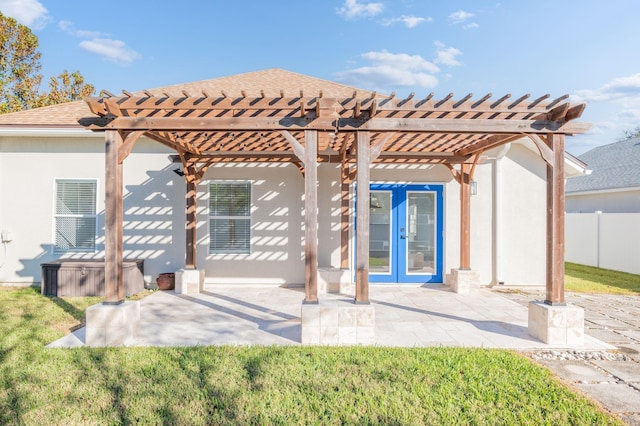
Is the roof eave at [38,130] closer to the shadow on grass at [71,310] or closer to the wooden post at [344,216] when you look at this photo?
the shadow on grass at [71,310]

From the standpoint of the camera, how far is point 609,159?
1709cm

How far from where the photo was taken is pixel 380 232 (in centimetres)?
870

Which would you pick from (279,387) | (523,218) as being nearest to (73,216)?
(279,387)

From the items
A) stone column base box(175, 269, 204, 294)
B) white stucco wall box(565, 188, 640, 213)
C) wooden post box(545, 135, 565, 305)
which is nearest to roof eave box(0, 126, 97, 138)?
stone column base box(175, 269, 204, 294)

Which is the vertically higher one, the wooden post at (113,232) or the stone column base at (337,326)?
the wooden post at (113,232)

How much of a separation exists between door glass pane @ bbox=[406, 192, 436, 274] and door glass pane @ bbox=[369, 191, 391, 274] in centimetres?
48

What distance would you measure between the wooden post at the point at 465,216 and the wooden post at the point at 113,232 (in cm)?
669

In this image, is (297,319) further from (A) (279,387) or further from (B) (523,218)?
(B) (523,218)

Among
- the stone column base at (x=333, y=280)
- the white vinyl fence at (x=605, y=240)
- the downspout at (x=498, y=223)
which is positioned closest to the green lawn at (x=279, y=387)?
the stone column base at (x=333, y=280)

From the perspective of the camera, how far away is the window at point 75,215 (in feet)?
27.6

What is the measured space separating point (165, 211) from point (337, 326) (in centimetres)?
566

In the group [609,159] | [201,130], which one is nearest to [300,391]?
[201,130]

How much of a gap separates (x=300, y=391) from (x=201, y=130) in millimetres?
3544

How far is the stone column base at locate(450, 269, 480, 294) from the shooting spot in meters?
7.76
